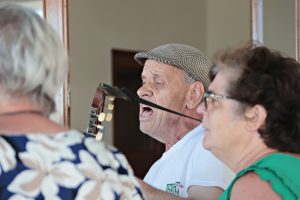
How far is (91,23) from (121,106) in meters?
0.85

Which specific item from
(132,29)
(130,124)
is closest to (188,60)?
(132,29)

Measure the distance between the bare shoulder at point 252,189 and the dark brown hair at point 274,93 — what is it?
11 centimetres

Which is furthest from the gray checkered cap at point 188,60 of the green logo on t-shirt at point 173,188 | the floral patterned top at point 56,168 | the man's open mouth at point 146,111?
the floral patterned top at point 56,168

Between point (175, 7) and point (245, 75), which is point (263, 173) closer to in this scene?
point (245, 75)

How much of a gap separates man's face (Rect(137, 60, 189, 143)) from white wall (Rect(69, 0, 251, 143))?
2.03 metres

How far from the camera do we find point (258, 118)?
1.34 m

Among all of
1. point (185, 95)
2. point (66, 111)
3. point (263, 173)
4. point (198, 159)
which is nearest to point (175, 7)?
point (66, 111)

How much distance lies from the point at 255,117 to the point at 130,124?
144 inches

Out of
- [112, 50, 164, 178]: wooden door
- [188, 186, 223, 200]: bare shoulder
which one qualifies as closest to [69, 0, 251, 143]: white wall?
[112, 50, 164, 178]: wooden door

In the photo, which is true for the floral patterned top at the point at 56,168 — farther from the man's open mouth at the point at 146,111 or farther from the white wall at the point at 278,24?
the white wall at the point at 278,24

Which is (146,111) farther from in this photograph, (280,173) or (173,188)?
(280,173)

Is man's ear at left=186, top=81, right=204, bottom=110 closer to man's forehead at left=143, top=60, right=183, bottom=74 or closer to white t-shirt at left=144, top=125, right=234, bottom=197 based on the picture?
man's forehead at left=143, top=60, right=183, bottom=74

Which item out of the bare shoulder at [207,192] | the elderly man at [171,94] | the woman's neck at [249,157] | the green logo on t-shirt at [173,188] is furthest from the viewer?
the elderly man at [171,94]

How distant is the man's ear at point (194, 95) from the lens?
1910 millimetres
